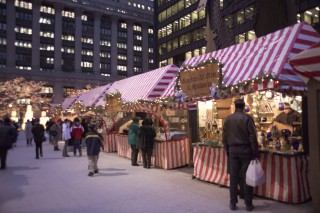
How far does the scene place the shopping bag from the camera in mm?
5969

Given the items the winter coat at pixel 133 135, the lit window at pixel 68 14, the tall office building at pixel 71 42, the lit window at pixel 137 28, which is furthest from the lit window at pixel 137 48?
the winter coat at pixel 133 135

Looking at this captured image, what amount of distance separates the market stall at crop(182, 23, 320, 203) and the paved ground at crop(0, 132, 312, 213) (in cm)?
39

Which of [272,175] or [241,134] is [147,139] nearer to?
[272,175]

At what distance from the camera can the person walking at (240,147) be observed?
6.27m

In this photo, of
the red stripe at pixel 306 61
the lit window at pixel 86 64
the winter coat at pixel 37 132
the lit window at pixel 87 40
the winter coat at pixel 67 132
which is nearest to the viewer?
the red stripe at pixel 306 61

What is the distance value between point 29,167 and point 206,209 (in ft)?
29.4

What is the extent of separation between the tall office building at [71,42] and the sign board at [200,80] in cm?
6946

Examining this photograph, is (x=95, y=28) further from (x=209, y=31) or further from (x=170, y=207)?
(x=170, y=207)

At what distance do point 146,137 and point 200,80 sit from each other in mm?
3415

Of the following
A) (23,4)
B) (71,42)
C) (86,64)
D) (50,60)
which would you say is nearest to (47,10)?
(23,4)

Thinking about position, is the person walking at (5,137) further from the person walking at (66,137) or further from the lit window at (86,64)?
the lit window at (86,64)

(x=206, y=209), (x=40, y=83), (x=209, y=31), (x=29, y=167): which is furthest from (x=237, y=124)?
(x=40, y=83)

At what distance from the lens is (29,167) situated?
42.2 feet

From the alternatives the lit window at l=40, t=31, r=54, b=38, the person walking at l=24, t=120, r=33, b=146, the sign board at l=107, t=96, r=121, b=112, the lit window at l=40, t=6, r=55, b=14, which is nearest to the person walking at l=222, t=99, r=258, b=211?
the sign board at l=107, t=96, r=121, b=112
